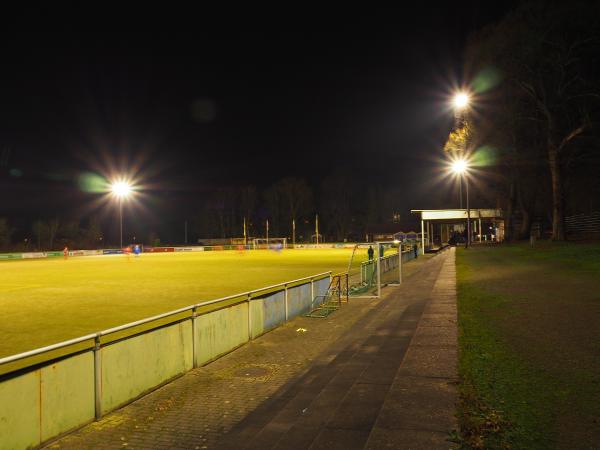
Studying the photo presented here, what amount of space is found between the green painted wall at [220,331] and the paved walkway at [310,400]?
0.22 meters

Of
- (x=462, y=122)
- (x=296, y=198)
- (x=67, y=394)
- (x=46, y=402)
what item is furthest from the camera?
(x=296, y=198)

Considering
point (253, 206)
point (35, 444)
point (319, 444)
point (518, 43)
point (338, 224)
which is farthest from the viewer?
point (253, 206)

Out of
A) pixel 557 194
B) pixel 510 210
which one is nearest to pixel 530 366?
pixel 557 194

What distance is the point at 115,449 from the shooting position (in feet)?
15.7

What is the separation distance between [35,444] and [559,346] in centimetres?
728

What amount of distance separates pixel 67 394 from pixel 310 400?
2.77 metres

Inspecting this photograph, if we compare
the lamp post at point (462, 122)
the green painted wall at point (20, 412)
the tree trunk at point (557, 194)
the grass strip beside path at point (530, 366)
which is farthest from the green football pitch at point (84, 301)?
the tree trunk at point (557, 194)

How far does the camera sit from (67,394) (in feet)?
17.1

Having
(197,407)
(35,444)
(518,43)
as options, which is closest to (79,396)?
(35,444)

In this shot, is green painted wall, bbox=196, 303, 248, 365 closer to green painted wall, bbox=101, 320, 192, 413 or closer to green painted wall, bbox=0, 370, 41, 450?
green painted wall, bbox=101, 320, 192, 413

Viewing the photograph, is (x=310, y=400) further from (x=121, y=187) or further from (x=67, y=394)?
(x=121, y=187)

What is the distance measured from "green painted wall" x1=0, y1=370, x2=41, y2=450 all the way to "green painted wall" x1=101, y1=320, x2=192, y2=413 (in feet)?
3.32

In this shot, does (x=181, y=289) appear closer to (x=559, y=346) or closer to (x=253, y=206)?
(x=559, y=346)

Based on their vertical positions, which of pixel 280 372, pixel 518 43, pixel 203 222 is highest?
pixel 518 43
